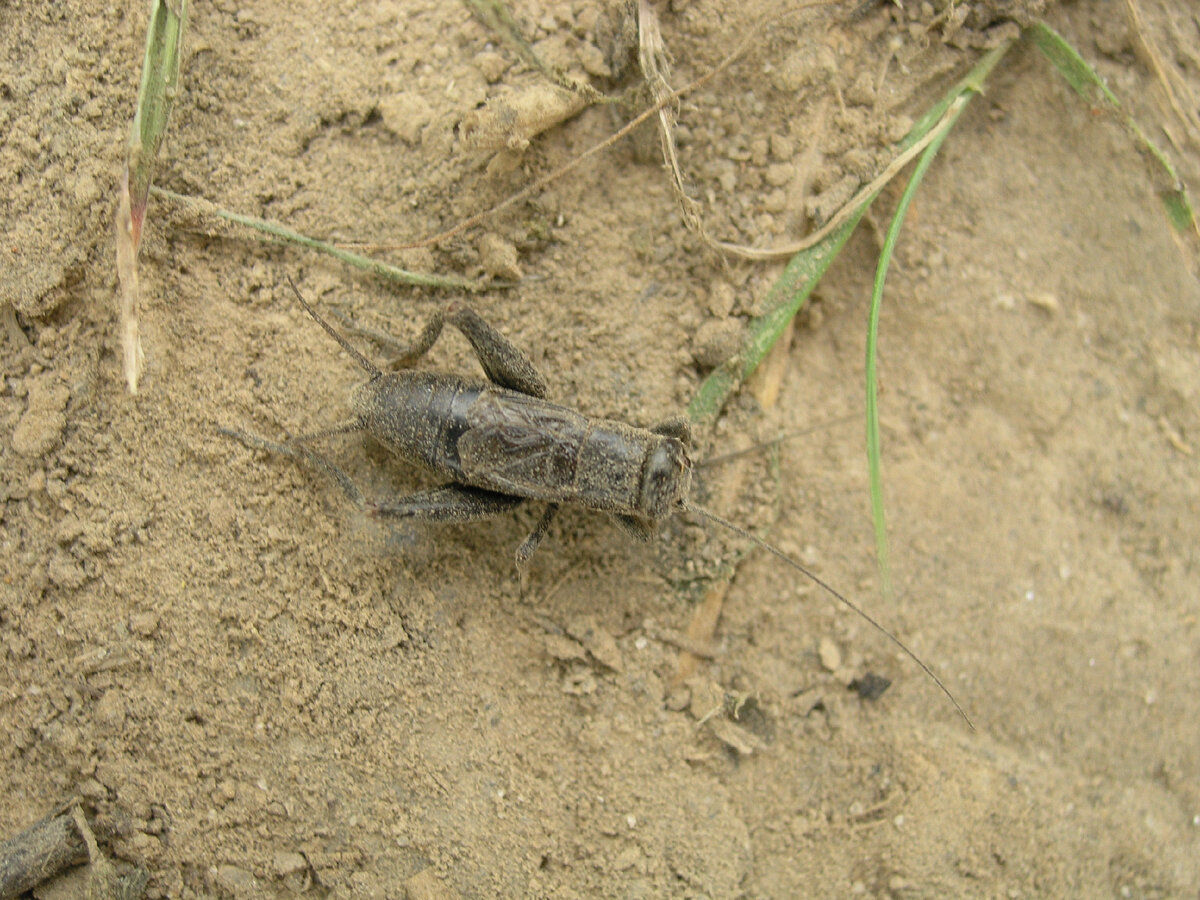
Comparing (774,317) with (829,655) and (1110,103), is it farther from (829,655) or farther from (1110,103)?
(1110,103)

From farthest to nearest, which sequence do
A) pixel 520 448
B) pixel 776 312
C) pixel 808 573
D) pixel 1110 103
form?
pixel 1110 103 → pixel 776 312 → pixel 520 448 → pixel 808 573

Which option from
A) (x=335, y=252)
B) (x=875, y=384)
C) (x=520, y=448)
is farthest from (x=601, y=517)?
(x=335, y=252)

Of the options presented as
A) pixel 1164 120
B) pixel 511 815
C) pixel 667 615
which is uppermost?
pixel 1164 120

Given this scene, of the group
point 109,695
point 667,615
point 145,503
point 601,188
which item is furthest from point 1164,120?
point 109,695

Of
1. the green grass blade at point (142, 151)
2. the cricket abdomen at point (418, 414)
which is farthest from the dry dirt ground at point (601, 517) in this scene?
the cricket abdomen at point (418, 414)

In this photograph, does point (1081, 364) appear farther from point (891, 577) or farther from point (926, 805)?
point (926, 805)

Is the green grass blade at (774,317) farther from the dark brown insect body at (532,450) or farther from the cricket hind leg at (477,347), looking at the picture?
the cricket hind leg at (477,347)
